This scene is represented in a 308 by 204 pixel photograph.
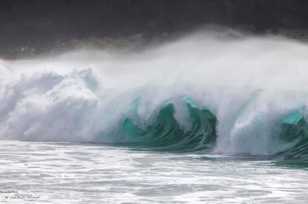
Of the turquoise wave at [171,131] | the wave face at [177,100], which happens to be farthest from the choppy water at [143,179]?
A: the wave face at [177,100]

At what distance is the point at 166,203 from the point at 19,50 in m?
57.1

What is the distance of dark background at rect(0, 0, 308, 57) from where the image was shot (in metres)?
73.6

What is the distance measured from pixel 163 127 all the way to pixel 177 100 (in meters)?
0.93

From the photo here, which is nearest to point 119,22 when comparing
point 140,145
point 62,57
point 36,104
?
point 62,57

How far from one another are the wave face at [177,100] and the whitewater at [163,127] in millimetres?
36

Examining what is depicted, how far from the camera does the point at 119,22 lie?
3258 inches

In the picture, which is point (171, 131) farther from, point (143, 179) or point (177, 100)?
point (143, 179)

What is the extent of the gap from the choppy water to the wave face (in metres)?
1.63

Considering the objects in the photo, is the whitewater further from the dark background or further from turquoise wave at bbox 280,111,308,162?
the dark background

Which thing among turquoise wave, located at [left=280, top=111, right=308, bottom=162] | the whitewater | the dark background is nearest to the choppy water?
the whitewater

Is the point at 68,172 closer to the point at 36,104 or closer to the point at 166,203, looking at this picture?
the point at 166,203

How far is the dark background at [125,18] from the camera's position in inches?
2899

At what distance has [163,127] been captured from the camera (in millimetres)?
23906

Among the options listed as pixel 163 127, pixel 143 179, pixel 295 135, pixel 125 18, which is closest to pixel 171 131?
pixel 163 127
